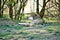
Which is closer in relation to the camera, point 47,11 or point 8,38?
point 8,38

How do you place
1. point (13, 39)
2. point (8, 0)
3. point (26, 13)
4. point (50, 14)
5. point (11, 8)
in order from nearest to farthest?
point (13, 39)
point (8, 0)
point (11, 8)
point (50, 14)
point (26, 13)

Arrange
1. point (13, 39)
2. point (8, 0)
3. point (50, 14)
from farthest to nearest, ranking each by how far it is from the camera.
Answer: point (50, 14)
point (8, 0)
point (13, 39)

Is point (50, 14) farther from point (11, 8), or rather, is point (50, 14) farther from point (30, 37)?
point (30, 37)

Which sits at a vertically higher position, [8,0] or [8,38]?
[8,0]

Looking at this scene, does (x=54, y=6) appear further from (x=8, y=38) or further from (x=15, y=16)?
(x=8, y=38)

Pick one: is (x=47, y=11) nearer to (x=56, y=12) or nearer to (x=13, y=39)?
(x=56, y=12)

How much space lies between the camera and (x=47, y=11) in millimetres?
8656

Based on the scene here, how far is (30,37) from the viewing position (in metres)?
3.26

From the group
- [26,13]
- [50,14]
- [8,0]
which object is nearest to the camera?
[8,0]

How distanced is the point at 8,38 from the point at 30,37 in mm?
393

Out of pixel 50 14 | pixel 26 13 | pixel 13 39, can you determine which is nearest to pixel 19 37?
pixel 13 39

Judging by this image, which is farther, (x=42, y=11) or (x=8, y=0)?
(x=42, y=11)

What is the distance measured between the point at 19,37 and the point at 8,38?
0.66 feet

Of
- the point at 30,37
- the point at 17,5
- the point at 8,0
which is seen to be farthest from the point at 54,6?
the point at 30,37
